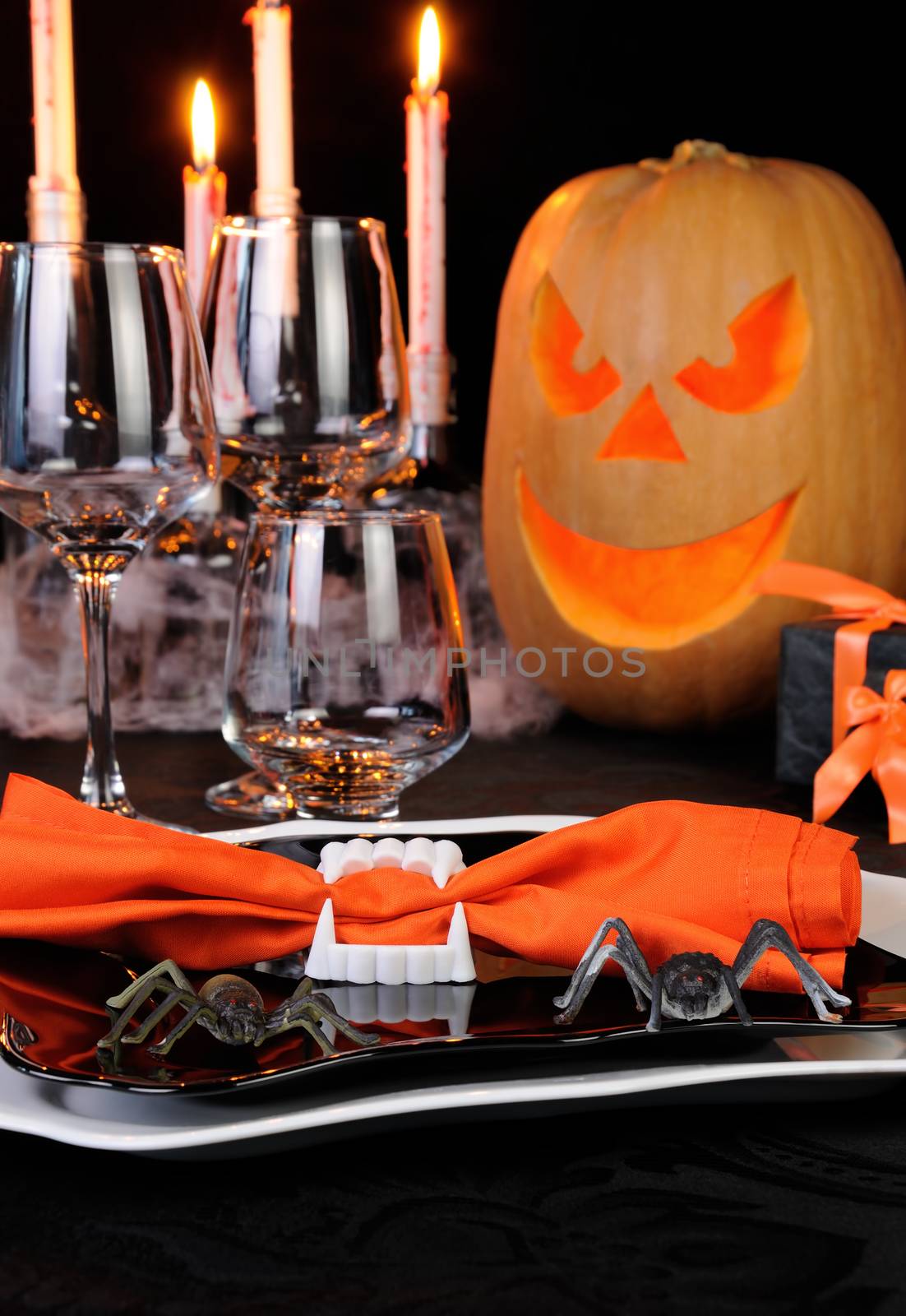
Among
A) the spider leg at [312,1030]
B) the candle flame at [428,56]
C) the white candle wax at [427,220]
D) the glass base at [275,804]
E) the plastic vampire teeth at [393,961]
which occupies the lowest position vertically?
the glass base at [275,804]

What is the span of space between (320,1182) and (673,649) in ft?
2.19

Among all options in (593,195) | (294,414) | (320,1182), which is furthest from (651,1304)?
(593,195)

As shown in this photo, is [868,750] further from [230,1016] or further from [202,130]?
[202,130]

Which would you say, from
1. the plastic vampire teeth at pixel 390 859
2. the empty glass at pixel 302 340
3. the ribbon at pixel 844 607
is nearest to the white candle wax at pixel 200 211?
the empty glass at pixel 302 340

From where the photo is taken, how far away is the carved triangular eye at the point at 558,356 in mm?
1056

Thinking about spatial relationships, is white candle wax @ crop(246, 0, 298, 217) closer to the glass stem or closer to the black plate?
the glass stem

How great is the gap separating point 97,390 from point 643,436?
43 cm

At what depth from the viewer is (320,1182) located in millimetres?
392

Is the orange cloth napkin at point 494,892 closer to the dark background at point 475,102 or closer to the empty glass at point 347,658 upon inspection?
the empty glass at point 347,658

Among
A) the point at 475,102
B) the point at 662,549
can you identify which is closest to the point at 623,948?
the point at 662,549

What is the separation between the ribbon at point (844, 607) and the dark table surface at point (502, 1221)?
1.41 ft

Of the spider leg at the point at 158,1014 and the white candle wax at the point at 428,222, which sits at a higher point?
the white candle wax at the point at 428,222

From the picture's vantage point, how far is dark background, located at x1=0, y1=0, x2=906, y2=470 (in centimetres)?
125

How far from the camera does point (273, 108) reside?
1.02 m
